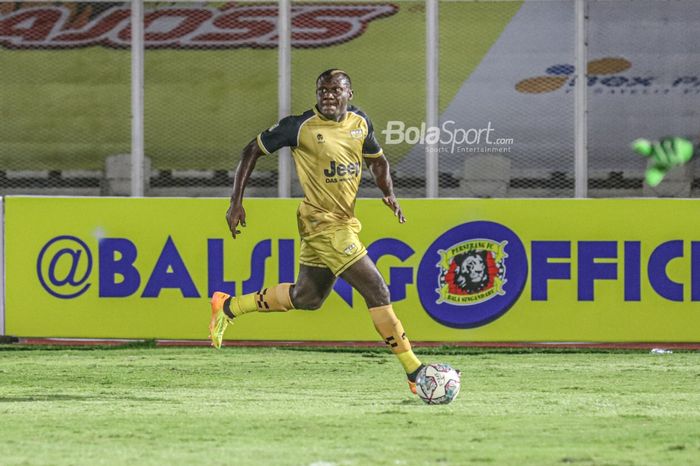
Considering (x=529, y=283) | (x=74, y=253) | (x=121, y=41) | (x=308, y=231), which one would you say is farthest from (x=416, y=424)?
(x=121, y=41)

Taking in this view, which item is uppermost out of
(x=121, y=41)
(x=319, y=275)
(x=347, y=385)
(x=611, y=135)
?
(x=121, y=41)

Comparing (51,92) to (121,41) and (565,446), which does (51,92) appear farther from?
(565,446)

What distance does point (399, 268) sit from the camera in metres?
12.5

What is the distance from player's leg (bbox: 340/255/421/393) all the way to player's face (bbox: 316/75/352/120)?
943 mm

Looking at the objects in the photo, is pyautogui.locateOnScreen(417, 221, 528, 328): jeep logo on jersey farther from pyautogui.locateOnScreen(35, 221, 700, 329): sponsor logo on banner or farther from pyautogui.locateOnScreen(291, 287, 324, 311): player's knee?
pyautogui.locateOnScreen(291, 287, 324, 311): player's knee

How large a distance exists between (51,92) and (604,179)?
16.4ft

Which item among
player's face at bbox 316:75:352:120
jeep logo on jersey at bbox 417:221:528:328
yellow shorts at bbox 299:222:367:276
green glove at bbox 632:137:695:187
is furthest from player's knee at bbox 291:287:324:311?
green glove at bbox 632:137:695:187

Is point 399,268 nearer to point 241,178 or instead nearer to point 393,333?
point 241,178

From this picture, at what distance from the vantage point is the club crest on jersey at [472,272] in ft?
40.8

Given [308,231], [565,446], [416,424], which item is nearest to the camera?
[565,446]

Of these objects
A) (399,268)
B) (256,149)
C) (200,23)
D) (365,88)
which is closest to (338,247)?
(256,149)

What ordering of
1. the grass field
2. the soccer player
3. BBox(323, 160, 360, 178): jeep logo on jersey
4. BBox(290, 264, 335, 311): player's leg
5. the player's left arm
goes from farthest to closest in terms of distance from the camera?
the player's left arm → BBox(290, 264, 335, 311): player's leg → BBox(323, 160, 360, 178): jeep logo on jersey → the soccer player → the grass field

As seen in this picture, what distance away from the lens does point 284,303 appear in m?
9.55

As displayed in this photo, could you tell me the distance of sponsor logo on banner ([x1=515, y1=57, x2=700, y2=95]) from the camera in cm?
1301
